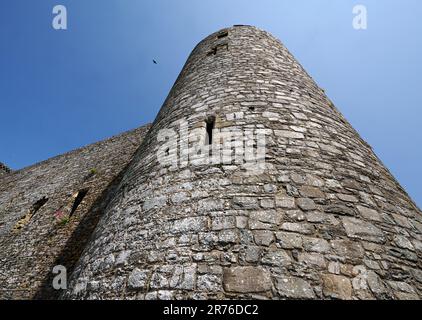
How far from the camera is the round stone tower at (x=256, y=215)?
210cm

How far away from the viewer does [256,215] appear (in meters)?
2.48

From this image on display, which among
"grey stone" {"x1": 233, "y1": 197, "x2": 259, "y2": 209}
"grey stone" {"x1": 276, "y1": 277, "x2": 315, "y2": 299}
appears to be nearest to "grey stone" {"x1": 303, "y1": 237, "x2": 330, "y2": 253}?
"grey stone" {"x1": 276, "y1": 277, "x2": 315, "y2": 299}

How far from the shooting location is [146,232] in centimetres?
271

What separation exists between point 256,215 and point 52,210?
24.8ft

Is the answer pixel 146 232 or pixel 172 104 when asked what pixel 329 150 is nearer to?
pixel 146 232

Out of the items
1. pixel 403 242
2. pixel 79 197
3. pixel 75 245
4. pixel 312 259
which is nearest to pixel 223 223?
pixel 312 259

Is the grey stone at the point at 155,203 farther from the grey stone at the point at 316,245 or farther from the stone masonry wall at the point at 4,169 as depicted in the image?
the stone masonry wall at the point at 4,169

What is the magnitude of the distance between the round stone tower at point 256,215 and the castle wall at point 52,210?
3.57 m

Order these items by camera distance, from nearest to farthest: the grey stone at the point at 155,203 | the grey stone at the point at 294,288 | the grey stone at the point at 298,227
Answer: the grey stone at the point at 294,288, the grey stone at the point at 298,227, the grey stone at the point at 155,203

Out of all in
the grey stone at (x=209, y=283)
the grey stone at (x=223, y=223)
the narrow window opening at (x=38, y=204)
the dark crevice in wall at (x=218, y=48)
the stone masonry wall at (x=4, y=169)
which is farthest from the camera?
the stone masonry wall at (x=4, y=169)

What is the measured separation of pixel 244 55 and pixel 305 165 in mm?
3134

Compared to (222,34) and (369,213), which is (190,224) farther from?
(222,34)

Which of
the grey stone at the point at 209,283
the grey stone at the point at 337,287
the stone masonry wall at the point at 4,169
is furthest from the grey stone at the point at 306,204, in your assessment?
the stone masonry wall at the point at 4,169

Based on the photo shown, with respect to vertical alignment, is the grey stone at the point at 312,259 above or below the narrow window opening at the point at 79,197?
below
